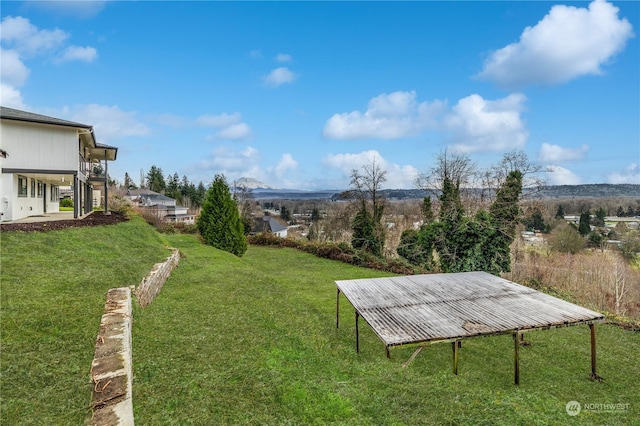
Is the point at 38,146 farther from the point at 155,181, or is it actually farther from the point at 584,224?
the point at 155,181

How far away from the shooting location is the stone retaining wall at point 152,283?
6248 millimetres

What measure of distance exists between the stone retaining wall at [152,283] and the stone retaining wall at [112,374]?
5.50 feet

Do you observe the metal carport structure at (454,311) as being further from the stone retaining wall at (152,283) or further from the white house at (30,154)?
the white house at (30,154)

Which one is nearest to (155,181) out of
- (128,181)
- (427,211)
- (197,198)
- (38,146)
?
(128,181)

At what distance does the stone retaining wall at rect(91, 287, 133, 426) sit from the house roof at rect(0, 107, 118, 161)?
12.0 metres

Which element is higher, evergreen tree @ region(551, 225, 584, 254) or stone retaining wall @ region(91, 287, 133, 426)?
stone retaining wall @ region(91, 287, 133, 426)

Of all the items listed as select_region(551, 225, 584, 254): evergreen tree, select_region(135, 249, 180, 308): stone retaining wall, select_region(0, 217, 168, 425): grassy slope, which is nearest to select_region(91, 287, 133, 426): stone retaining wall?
select_region(0, 217, 168, 425): grassy slope

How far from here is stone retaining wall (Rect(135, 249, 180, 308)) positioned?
20.5ft

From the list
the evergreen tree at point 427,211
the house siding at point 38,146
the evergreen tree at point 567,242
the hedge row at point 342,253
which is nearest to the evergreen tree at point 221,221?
the hedge row at point 342,253

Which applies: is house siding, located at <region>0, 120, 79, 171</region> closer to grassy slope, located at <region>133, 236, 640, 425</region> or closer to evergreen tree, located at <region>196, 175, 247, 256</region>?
evergreen tree, located at <region>196, 175, 247, 256</region>

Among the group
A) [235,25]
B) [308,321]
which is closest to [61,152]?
[235,25]

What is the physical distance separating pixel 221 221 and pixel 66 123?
7.75 metres

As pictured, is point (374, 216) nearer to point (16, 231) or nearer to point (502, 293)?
point (502, 293)

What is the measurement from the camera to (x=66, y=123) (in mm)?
12750
